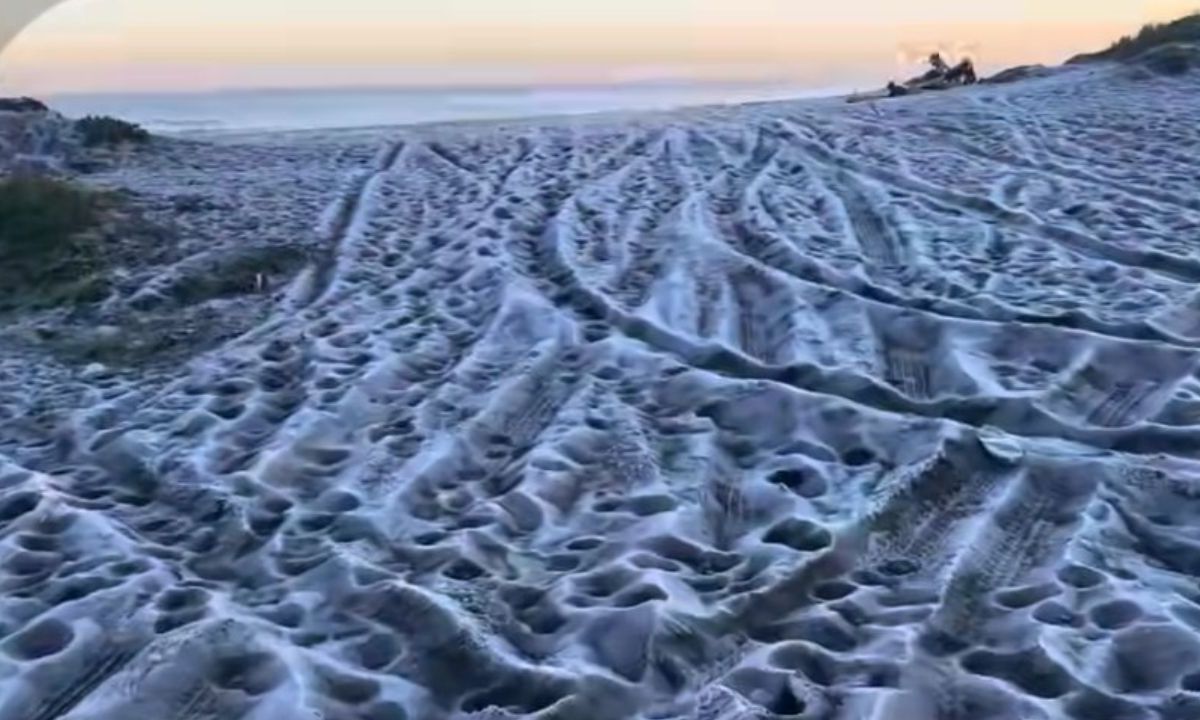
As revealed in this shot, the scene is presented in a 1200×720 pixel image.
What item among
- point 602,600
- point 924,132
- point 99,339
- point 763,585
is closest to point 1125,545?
point 763,585

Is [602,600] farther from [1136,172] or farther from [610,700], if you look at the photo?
A: [1136,172]

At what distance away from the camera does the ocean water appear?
60.4ft

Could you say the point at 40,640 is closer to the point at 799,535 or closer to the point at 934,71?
the point at 799,535

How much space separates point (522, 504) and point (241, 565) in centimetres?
86

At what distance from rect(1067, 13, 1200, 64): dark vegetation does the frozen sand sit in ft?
26.0

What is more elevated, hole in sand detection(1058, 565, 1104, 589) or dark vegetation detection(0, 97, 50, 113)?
hole in sand detection(1058, 565, 1104, 589)

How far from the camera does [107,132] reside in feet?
48.4

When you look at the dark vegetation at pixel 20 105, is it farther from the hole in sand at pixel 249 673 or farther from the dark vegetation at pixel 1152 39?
the hole in sand at pixel 249 673

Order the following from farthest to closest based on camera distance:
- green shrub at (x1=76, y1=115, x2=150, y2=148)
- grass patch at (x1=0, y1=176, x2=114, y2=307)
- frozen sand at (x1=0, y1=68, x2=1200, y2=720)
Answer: green shrub at (x1=76, y1=115, x2=150, y2=148)
grass patch at (x1=0, y1=176, x2=114, y2=307)
frozen sand at (x1=0, y1=68, x2=1200, y2=720)

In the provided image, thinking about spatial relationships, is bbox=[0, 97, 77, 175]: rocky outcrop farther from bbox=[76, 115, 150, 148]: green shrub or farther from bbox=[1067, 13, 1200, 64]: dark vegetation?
bbox=[1067, 13, 1200, 64]: dark vegetation

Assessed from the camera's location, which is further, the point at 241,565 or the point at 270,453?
the point at 270,453

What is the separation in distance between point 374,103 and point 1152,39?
891cm

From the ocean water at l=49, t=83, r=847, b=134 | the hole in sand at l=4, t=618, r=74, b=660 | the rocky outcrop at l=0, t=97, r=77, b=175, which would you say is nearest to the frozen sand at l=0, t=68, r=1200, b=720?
the hole in sand at l=4, t=618, r=74, b=660

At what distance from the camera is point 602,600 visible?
13.9 feet
